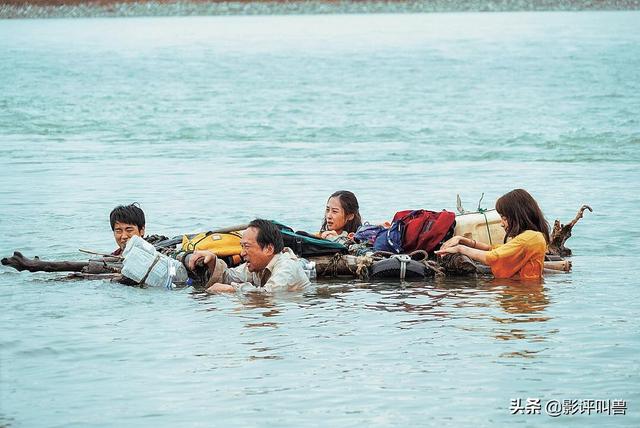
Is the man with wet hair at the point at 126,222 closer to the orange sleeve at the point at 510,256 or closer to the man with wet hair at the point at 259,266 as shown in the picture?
the man with wet hair at the point at 259,266

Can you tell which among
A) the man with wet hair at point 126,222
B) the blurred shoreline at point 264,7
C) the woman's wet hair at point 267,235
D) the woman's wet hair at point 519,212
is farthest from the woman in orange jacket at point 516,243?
the blurred shoreline at point 264,7

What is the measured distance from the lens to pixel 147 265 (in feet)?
35.0

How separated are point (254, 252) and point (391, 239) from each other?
1.45 metres

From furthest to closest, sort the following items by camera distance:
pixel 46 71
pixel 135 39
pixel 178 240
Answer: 1. pixel 135 39
2. pixel 46 71
3. pixel 178 240

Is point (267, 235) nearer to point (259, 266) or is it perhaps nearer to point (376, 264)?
point (259, 266)

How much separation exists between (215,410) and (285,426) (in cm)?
51

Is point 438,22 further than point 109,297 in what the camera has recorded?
Yes

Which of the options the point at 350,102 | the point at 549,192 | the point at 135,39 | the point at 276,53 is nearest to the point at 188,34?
the point at 135,39

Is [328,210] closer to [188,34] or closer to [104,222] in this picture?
[104,222]

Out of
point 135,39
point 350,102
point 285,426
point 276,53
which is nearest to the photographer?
point 285,426

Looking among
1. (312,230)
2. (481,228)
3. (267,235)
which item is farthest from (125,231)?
(312,230)

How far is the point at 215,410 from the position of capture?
7.59m

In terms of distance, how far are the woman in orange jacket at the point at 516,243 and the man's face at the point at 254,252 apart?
5.30 ft

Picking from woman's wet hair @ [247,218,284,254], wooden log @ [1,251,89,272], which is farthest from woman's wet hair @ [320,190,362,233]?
wooden log @ [1,251,89,272]
